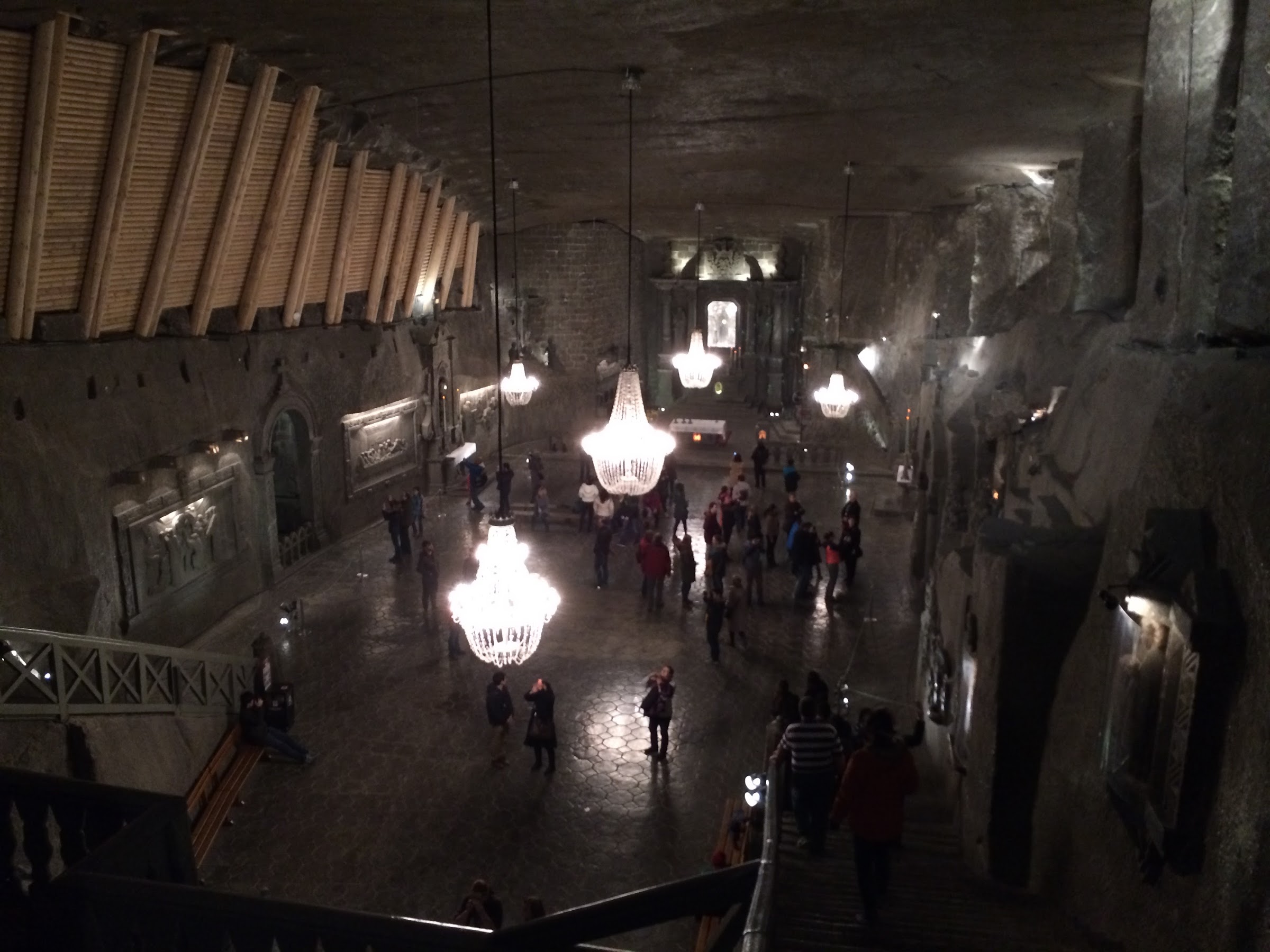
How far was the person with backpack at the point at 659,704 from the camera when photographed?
303 inches

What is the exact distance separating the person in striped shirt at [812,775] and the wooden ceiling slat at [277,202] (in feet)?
24.8

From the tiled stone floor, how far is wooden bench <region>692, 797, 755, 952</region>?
7.5 inches

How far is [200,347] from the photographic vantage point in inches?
407

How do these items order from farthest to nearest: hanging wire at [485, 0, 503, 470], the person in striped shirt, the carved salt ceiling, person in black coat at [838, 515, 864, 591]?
person in black coat at [838, 515, 864, 591] → the carved salt ceiling → the person in striped shirt → hanging wire at [485, 0, 503, 470]

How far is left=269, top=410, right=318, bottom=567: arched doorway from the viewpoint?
1270 cm

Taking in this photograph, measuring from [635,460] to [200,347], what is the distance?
570 centimetres

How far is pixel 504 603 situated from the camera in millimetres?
5867

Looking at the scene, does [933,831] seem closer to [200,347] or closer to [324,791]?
[324,791]

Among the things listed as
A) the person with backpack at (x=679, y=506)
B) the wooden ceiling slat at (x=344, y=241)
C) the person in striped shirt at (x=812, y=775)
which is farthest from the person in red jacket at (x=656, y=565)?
the wooden ceiling slat at (x=344, y=241)

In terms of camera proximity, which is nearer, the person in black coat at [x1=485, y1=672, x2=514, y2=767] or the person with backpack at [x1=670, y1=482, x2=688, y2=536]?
the person in black coat at [x1=485, y1=672, x2=514, y2=767]

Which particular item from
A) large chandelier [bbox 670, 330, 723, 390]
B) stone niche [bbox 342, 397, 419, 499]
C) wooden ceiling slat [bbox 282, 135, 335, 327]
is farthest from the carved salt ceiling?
stone niche [bbox 342, 397, 419, 499]

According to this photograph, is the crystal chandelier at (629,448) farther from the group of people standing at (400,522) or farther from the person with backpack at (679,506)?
the group of people standing at (400,522)

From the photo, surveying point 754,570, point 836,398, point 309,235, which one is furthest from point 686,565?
point 309,235

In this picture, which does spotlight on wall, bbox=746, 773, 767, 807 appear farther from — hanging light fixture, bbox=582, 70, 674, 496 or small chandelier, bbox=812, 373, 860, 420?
small chandelier, bbox=812, 373, 860, 420
